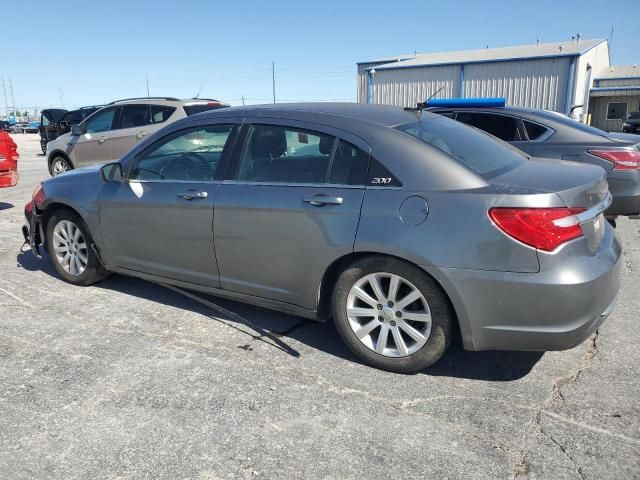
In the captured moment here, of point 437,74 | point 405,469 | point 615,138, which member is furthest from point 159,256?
point 437,74

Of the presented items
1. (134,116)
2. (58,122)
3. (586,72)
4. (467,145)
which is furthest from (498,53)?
(467,145)

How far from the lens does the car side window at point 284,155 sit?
Result: 133 inches

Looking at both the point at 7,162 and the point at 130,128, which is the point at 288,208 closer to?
the point at 7,162

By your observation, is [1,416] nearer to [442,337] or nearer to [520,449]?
[442,337]

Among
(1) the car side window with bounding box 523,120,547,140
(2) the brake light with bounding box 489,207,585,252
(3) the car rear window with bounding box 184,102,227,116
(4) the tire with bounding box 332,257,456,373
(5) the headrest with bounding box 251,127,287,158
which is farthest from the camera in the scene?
(3) the car rear window with bounding box 184,102,227,116

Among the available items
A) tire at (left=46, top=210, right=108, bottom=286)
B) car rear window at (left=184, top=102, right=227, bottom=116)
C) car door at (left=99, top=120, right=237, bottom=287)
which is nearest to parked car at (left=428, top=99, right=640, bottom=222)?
car door at (left=99, top=120, right=237, bottom=287)

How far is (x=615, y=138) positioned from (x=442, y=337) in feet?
14.0

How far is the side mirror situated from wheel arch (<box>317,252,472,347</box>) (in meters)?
2.03

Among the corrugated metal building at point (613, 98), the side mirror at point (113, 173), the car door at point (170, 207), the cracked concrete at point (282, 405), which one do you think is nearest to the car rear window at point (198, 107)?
the side mirror at point (113, 173)

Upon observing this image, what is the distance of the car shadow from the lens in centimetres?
327

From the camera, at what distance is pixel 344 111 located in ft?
11.7

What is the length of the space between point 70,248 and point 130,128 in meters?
6.59

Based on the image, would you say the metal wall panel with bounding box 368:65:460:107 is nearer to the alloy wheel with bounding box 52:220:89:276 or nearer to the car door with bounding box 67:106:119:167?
the car door with bounding box 67:106:119:167

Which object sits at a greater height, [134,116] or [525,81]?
[525,81]
